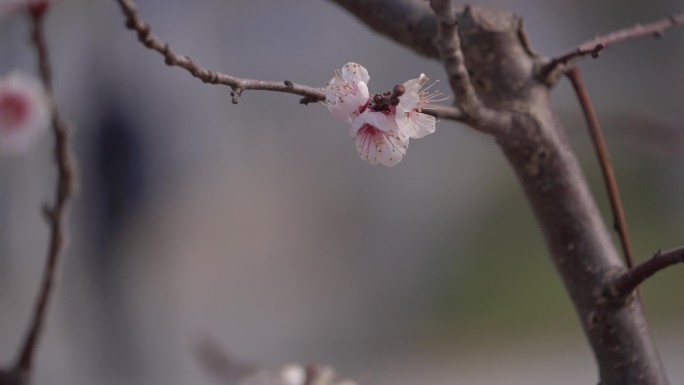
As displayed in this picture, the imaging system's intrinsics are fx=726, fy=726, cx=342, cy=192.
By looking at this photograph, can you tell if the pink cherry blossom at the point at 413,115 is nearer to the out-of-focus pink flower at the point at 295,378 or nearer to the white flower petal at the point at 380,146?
the white flower petal at the point at 380,146

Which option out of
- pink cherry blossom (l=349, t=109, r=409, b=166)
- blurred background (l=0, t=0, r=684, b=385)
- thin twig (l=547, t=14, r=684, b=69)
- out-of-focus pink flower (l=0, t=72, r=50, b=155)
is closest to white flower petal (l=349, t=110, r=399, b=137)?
pink cherry blossom (l=349, t=109, r=409, b=166)

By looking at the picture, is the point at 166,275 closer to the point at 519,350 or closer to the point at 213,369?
the point at 519,350

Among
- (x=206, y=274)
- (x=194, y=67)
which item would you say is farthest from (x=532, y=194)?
(x=206, y=274)

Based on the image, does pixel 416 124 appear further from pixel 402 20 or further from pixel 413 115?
pixel 402 20

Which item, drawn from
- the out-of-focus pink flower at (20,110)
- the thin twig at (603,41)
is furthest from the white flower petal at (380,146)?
the out-of-focus pink flower at (20,110)

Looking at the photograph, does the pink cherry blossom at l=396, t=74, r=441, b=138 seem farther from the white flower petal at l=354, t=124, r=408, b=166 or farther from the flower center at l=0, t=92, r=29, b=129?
the flower center at l=0, t=92, r=29, b=129

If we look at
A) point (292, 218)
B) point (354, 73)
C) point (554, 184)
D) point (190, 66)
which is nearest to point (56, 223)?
point (190, 66)
